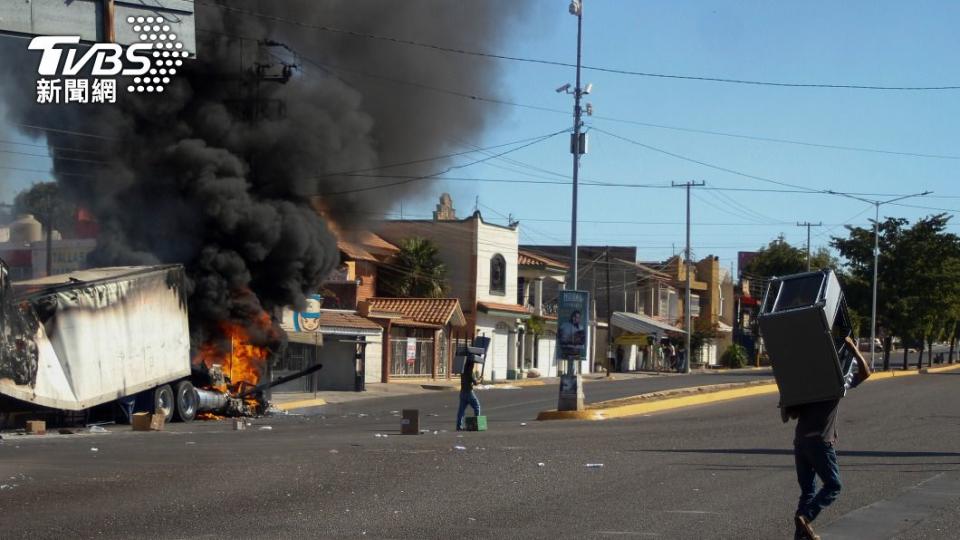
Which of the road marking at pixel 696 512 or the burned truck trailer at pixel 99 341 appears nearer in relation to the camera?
the road marking at pixel 696 512

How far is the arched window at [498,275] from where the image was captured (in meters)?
55.2

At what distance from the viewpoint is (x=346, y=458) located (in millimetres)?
14047

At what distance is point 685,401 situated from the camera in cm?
2888

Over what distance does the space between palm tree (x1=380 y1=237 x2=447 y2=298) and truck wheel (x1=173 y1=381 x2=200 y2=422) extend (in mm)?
25793

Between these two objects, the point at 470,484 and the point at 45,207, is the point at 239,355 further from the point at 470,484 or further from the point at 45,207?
the point at 470,484

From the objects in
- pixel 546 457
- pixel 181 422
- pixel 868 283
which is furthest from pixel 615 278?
pixel 546 457

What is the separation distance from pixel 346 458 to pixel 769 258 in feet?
293

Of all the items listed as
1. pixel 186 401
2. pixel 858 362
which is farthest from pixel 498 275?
pixel 858 362

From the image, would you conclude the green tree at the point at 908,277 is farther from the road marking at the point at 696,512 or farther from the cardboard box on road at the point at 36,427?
the road marking at the point at 696,512

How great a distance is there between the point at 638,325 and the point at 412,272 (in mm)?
21254

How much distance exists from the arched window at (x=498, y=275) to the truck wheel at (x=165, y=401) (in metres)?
30.8

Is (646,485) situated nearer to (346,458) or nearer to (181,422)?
(346,458)

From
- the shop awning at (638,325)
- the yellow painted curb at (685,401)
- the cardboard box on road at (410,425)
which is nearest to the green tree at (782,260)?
the shop awning at (638,325)

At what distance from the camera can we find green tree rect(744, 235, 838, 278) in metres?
94.4
